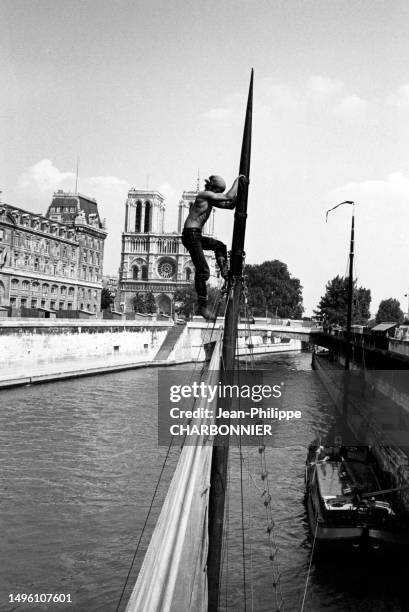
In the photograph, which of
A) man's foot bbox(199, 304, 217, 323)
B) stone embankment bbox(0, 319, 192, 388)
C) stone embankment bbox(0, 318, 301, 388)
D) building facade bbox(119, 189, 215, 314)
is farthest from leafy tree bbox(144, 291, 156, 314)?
man's foot bbox(199, 304, 217, 323)

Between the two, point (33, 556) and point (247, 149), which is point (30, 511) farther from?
point (247, 149)

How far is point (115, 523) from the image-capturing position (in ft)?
56.4

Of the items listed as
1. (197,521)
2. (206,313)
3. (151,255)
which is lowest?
(197,521)

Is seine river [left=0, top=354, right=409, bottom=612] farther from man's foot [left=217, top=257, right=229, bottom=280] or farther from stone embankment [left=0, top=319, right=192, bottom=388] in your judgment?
stone embankment [left=0, top=319, right=192, bottom=388]

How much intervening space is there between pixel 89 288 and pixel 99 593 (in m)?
72.3

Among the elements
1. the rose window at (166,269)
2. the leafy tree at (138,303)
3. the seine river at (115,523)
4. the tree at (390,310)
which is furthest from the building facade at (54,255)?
the tree at (390,310)

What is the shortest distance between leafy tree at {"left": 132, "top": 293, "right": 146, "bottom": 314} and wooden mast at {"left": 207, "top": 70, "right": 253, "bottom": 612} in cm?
11678

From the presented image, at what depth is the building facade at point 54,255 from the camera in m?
65.9

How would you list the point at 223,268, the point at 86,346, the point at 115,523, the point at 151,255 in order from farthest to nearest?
the point at 151,255
the point at 86,346
the point at 115,523
the point at 223,268

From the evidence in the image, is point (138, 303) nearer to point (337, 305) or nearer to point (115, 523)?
point (337, 305)

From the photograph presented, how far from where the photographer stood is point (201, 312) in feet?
16.4

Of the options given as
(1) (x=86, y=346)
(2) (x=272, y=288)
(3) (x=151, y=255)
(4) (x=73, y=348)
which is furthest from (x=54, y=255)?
(3) (x=151, y=255)

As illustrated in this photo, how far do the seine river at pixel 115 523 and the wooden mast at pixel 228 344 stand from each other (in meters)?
3.44

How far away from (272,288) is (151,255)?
29991mm
